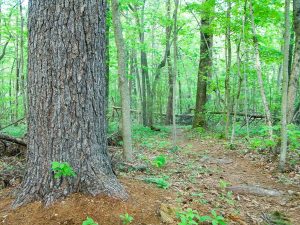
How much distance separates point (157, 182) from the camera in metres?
4.68

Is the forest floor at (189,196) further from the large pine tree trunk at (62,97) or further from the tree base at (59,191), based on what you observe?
the large pine tree trunk at (62,97)

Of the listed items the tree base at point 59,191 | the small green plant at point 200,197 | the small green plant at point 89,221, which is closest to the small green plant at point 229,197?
the small green plant at point 200,197

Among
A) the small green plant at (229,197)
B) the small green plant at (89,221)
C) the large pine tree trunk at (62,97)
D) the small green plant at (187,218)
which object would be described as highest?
the large pine tree trunk at (62,97)

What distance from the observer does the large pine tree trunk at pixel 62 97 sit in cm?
328

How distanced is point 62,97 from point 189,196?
2.46 m

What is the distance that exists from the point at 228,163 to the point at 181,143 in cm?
343

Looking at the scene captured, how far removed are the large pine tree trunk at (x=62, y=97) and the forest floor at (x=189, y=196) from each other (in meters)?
0.23

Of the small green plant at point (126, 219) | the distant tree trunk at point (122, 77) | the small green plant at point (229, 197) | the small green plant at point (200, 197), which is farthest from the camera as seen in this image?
the distant tree trunk at point (122, 77)

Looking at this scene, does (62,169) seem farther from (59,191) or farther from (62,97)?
(62,97)

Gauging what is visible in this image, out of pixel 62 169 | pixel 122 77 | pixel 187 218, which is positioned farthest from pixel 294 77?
pixel 62 169

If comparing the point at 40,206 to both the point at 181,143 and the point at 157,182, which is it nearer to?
the point at 157,182

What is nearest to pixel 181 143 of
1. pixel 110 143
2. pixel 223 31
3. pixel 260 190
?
pixel 110 143

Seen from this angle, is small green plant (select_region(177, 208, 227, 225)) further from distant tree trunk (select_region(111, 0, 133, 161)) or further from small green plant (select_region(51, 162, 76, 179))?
distant tree trunk (select_region(111, 0, 133, 161))

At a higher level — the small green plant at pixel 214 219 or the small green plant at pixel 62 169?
the small green plant at pixel 62 169
